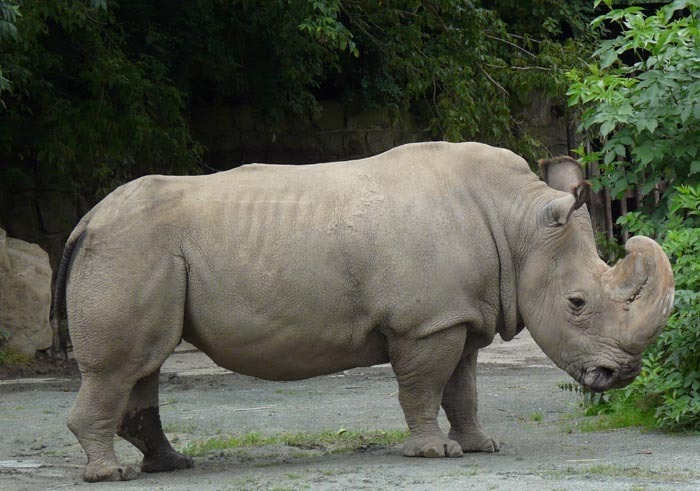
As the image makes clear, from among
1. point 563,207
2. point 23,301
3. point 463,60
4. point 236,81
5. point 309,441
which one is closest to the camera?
A: point 563,207

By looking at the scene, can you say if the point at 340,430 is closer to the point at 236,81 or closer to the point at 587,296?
the point at 587,296

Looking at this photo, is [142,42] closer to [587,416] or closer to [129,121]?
[129,121]

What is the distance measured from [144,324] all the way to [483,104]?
7509mm

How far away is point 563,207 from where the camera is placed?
6816 millimetres

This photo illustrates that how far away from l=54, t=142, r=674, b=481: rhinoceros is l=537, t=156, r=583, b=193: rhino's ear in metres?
0.30

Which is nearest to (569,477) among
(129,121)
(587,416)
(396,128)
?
(587,416)

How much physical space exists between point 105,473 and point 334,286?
1471mm

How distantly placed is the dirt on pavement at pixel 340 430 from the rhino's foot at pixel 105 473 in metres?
0.07

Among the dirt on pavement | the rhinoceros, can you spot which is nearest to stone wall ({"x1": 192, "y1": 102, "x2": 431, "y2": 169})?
the dirt on pavement

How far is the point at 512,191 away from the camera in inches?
276

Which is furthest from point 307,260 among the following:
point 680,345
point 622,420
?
point 622,420

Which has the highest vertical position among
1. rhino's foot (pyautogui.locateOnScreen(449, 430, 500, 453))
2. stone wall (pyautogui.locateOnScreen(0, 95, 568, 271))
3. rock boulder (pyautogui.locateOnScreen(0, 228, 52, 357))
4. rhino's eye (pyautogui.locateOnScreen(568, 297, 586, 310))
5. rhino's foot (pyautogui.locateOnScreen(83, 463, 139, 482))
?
rhino's eye (pyautogui.locateOnScreen(568, 297, 586, 310))

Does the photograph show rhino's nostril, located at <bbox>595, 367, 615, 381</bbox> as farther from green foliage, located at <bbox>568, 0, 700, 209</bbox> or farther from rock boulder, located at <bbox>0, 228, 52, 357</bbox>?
rock boulder, located at <bbox>0, 228, 52, 357</bbox>

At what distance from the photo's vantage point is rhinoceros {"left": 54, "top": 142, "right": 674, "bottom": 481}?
6.54 m
